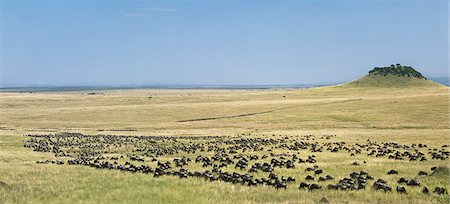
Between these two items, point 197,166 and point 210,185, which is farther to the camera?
point 197,166

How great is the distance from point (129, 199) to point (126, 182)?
14.0 ft

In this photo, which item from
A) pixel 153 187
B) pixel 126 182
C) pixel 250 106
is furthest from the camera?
pixel 250 106

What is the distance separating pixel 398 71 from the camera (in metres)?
189

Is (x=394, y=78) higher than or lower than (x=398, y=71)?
lower

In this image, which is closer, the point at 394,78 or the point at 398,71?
the point at 394,78

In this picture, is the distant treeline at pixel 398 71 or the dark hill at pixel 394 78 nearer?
the dark hill at pixel 394 78

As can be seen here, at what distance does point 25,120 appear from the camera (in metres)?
101

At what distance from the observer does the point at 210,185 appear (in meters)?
21.4

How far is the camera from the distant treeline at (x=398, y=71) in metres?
187

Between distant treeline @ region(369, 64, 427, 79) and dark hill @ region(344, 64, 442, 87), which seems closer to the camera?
dark hill @ region(344, 64, 442, 87)

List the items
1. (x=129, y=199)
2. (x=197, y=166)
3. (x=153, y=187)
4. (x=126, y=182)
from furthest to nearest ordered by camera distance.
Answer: (x=197, y=166), (x=126, y=182), (x=153, y=187), (x=129, y=199)

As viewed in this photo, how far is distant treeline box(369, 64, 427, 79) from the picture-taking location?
187 metres

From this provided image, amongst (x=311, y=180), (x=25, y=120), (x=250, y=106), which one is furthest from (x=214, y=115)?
(x=311, y=180)

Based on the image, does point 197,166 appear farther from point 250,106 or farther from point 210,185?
point 250,106
